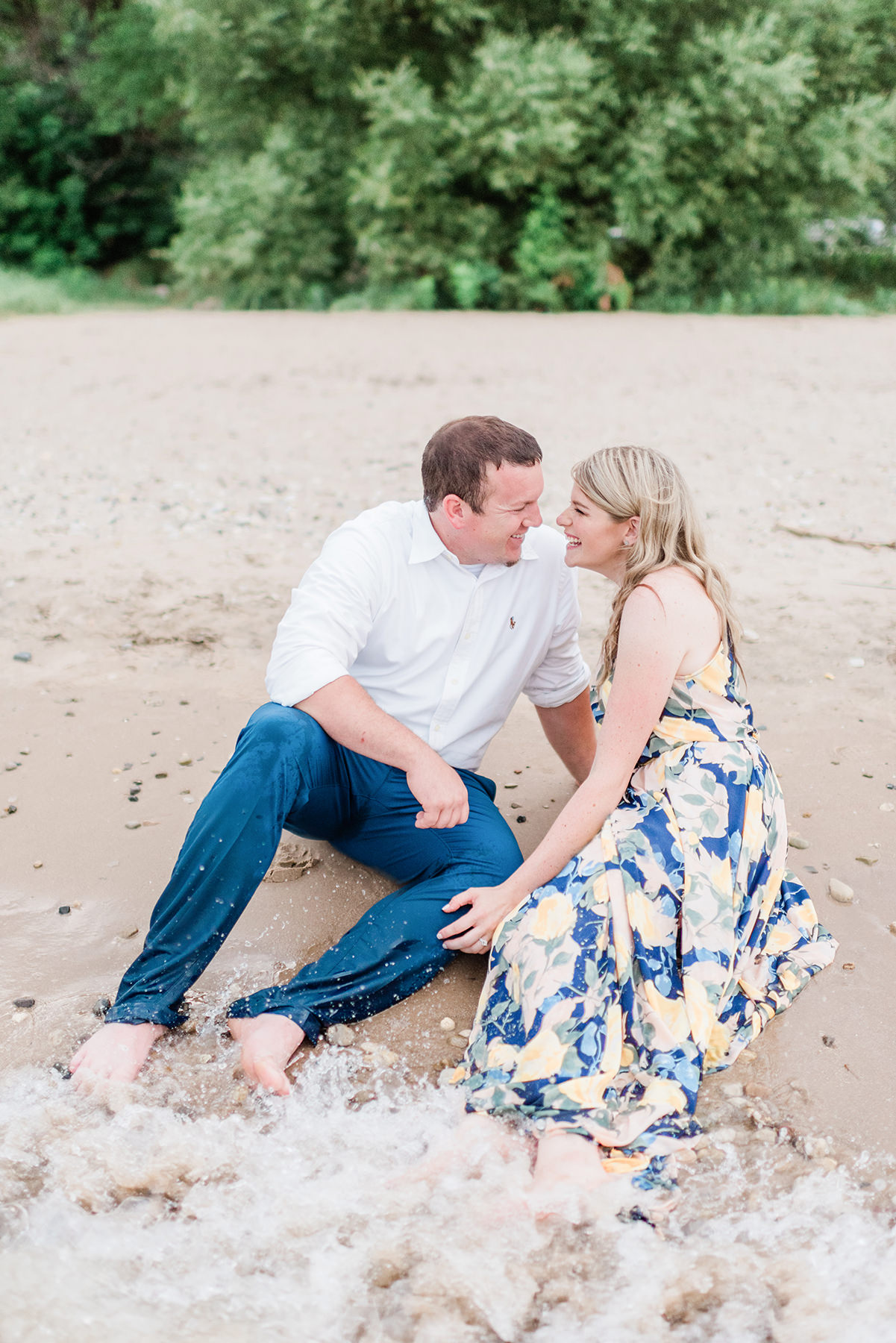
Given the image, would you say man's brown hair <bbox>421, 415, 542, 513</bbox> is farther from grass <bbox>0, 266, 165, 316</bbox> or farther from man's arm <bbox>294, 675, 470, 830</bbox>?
grass <bbox>0, 266, 165, 316</bbox>

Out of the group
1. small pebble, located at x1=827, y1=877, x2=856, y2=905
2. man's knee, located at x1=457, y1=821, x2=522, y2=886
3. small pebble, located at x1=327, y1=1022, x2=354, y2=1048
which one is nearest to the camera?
small pebble, located at x1=327, y1=1022, x2=354, y2=1048

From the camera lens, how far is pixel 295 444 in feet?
28.2

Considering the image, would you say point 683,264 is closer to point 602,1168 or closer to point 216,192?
point 216,192

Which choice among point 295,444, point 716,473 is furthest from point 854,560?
point 295,444

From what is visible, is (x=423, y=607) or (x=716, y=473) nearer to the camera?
(x=423, y=607)

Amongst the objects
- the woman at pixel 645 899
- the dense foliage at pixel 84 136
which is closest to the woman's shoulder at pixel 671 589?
the woman at pixel 645 899

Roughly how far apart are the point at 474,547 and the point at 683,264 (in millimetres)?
16220

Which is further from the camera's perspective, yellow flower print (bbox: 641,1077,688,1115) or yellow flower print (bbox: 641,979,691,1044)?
yellow flower print (bbox: 641,979,691,1044)

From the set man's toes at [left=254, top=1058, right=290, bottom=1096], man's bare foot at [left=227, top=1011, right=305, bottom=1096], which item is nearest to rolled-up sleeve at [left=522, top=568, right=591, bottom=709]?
man's bare foot at [left=227, top=1011, right=305, bottom=1096]

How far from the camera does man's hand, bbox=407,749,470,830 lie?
294 centimetres

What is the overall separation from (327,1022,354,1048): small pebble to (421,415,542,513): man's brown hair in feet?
4.62

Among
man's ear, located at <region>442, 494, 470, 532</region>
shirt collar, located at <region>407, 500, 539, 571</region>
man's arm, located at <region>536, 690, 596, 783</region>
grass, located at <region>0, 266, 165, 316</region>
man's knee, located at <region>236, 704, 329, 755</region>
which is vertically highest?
man's ear, located at <region>442, 494, 470, 532</region>

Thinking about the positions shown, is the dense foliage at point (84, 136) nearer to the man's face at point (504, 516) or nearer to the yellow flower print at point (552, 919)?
the man's face at point (504, 516)

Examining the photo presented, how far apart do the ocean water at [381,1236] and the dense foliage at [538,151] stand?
15745 mm
